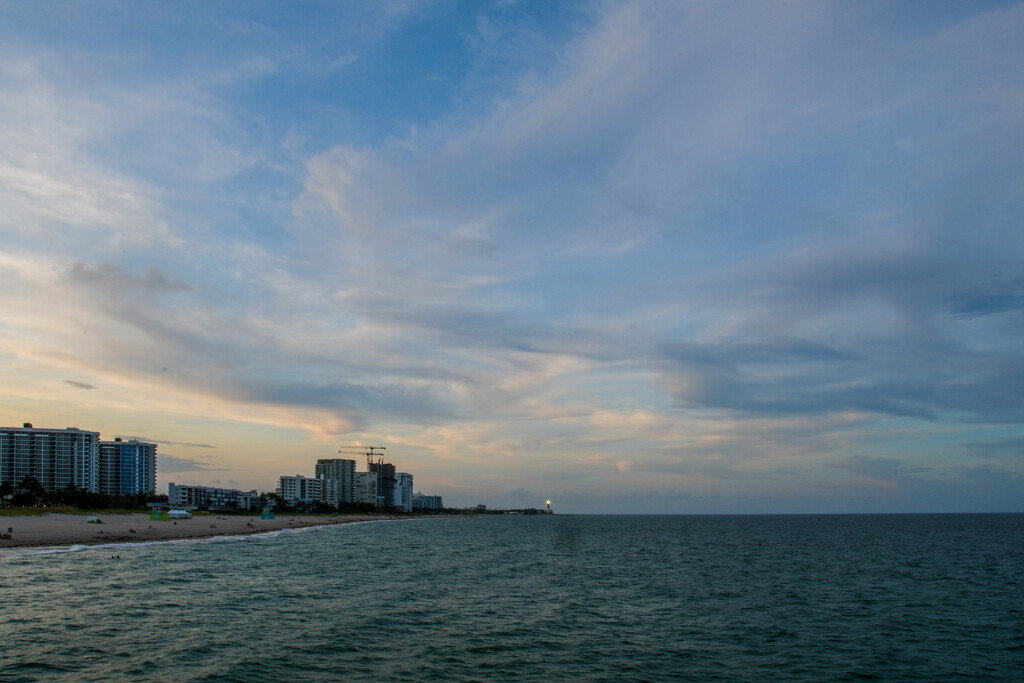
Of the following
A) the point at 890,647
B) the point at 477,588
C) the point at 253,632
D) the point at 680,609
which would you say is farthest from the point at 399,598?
the point at 890,647

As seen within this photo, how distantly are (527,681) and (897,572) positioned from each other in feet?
241

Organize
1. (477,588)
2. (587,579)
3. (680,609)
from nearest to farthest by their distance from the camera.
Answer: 1. (680,609)
2. (477,588)
3. (587,579)

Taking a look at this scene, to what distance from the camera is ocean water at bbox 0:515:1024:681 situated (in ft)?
109

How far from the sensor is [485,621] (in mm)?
45594

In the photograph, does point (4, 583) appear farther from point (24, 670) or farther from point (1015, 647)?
point (1015, 647)

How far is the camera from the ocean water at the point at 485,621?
3325cm

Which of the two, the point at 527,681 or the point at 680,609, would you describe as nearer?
the point at 527,681

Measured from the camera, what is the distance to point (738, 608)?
5341 cm

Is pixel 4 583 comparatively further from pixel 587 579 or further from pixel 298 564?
pixel 587 579

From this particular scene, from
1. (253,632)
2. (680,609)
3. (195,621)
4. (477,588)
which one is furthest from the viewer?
(477,588)

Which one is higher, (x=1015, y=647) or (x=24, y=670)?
(x=24, y=670)

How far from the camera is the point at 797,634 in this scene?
43406mm

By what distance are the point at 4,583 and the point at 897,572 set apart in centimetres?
9827

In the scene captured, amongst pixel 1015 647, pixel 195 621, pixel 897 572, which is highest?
pixel 195 621
